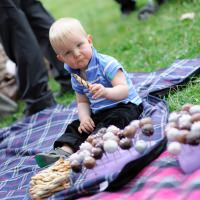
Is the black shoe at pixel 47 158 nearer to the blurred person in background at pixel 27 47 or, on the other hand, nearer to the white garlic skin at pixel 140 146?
the white garlic skin at pixel 140 146

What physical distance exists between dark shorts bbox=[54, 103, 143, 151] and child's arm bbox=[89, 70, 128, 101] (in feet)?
0.25

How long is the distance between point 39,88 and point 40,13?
27.3 inches

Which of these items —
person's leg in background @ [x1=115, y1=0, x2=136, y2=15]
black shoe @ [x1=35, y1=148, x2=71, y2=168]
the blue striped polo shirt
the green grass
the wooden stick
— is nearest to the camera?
black shoe @ [x1=35, y1=148, x2=71, y2=168]

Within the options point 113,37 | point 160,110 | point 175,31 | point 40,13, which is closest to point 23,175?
point 160,110

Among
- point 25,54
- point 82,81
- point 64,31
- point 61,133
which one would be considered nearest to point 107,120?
point 82,81

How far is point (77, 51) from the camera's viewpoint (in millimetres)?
2908

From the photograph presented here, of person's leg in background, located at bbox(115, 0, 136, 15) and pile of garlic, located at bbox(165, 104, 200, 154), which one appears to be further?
person's leg in background, located at bbox(115, 0, 136, 15)

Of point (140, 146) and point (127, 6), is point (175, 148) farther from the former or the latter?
point (127, 6)

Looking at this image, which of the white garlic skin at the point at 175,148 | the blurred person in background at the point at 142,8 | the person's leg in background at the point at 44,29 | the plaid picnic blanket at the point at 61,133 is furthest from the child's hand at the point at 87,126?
the blurred person in background at the point at 142,8

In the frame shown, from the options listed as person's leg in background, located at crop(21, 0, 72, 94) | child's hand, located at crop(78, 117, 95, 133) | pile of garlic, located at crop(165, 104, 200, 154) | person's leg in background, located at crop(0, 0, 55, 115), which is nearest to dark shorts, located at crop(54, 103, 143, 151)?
child's hand, located at crop(78, 117, 95, 133)

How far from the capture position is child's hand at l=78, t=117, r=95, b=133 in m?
2.98

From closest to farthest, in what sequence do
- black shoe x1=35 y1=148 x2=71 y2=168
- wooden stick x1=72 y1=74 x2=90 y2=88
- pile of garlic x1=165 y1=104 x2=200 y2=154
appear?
pile of garlic x1=165 y1=104 x2=200 y2=154
black shoe x1=35 y1=148 x2=71 y2=168
wooden stick x1=72 y1=74 x2=90 y2=88

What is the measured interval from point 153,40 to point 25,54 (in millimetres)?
1274

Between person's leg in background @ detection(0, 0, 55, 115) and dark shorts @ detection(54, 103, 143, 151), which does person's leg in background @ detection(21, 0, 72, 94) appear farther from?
dark shorts @ detection(54, 103, 143, 151)
